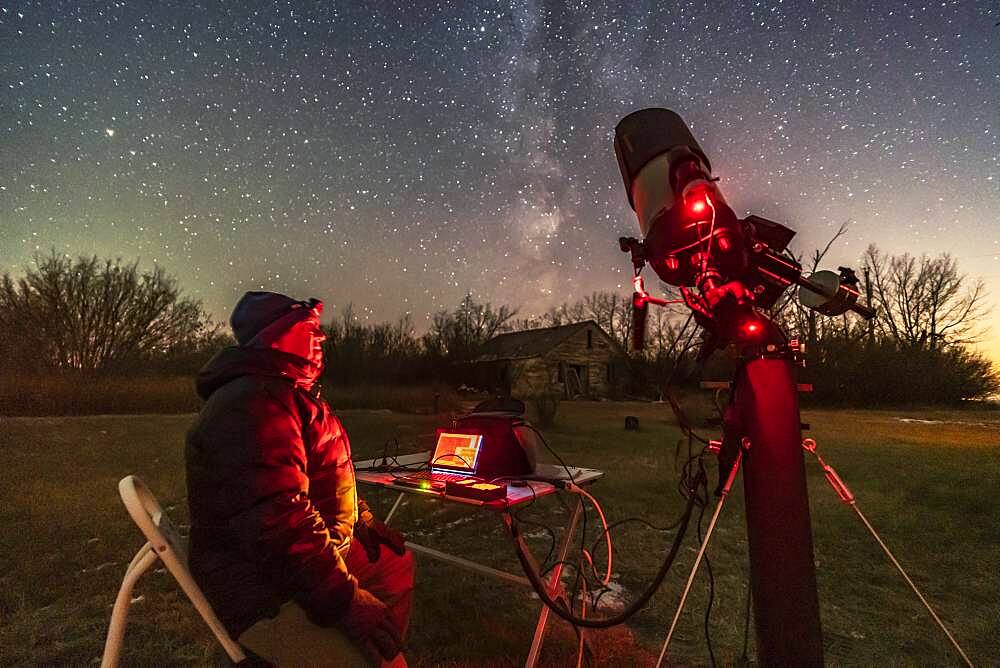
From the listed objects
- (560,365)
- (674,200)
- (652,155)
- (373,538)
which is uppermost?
(560,365)

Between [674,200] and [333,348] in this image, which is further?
[333,348]

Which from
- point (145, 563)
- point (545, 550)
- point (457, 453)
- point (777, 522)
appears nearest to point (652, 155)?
point (777, 522)

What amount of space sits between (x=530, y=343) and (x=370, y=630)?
33.0 metres

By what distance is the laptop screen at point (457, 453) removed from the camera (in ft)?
9.91

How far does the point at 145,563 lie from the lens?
59.1 inches

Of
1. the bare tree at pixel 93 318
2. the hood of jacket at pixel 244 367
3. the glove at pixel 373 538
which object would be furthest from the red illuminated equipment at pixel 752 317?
the bare tree at pixel 93 318

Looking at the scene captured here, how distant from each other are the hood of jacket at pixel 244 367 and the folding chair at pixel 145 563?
47cm

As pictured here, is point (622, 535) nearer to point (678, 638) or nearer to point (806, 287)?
point (678, 638)

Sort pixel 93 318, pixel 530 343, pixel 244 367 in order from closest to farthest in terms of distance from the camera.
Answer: pixel 244 367, pixel 93 318, pixel 530 343

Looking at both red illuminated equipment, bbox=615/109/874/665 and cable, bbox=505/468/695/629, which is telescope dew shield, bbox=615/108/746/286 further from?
cable, bbox=505/468/695/629

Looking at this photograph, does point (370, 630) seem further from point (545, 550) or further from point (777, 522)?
point (545, 550)

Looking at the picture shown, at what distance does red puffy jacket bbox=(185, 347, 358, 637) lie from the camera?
168cm

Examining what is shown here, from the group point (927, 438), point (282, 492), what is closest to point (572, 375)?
point (927, 438)

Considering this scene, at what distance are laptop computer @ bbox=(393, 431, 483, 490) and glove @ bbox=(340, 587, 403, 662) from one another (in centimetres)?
99
